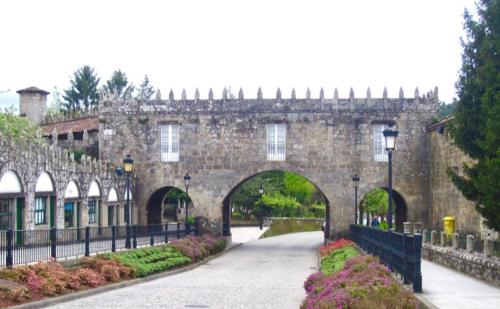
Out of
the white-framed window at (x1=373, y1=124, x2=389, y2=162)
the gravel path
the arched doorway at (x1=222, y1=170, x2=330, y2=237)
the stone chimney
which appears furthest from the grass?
the gravel path

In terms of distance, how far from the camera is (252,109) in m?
44.3

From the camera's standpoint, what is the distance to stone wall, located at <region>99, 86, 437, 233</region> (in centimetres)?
4406

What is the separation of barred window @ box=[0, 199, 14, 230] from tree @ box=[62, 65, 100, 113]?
63.5 metres

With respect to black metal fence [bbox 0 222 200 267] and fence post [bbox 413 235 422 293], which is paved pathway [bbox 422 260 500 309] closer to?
fence post [bbox 413 235 422 293]

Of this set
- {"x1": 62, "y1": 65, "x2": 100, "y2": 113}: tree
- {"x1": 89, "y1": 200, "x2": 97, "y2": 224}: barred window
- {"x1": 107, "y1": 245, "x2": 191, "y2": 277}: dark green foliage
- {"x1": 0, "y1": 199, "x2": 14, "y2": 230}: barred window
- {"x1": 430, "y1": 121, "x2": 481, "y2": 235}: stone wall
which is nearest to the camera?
{"x1": 107, "y1": 245, "x2": 191, "y2": 277}: dark green foliage

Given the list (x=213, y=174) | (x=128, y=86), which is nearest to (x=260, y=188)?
(x=213, y=174)

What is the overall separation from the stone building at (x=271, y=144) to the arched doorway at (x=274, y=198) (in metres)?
21.3

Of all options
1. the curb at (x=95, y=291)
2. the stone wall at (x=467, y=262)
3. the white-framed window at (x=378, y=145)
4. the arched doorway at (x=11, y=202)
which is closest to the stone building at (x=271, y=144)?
the white-framed window at (x=378, y=145)

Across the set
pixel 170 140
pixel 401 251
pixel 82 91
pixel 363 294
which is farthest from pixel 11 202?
pixel 82 91

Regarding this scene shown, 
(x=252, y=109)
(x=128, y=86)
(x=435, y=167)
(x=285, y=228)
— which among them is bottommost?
(x=285, y=228)

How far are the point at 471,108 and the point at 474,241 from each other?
381 cm

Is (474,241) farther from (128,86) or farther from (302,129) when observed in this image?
(128,86)

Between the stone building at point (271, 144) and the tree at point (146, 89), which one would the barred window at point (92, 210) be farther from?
the tree at point (146, 89)

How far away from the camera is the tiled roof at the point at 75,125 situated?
51031 millimetres
